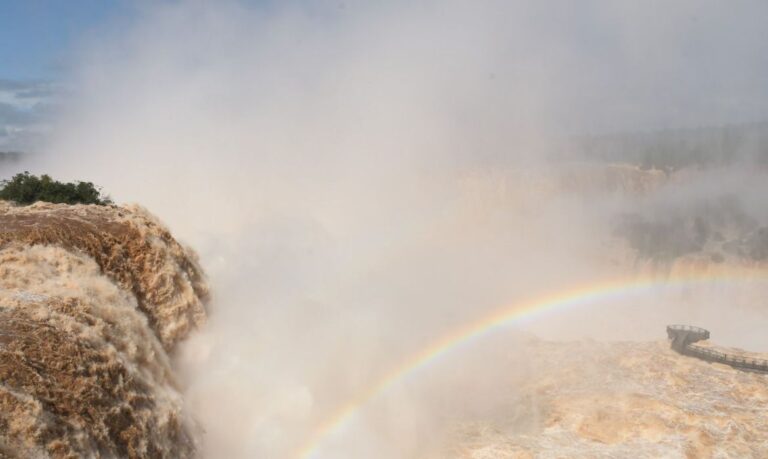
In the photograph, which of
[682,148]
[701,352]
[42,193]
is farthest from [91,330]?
[682,148]

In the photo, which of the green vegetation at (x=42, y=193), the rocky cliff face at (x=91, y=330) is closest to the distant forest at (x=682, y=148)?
the green vegetation at (x=42, y=193)

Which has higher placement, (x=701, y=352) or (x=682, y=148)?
(x=682, y=148)

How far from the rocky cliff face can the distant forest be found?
228 ft

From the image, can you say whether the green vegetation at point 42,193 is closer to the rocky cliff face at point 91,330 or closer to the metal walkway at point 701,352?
the rocky cliff face at point 91,330

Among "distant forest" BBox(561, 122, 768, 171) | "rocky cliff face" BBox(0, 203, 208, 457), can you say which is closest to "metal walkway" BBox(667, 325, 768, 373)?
"rocky cliff face" BBox(0, 203, 208, 457)

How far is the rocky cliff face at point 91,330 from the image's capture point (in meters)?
6.98

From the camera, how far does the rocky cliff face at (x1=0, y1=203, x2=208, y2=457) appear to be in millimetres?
6980

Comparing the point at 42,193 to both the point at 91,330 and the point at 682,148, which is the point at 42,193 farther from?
the point at 682,148

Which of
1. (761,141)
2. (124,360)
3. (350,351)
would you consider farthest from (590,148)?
(124,360)

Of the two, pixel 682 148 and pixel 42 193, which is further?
pixel 682 148

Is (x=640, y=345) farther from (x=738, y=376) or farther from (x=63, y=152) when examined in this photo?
(x=63, y=152)

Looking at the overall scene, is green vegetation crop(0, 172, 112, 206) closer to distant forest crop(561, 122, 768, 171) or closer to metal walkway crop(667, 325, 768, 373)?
metal walkway crop(667, 325, 768, 373)

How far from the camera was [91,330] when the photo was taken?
8.73 metres

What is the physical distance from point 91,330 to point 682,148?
86427mm
